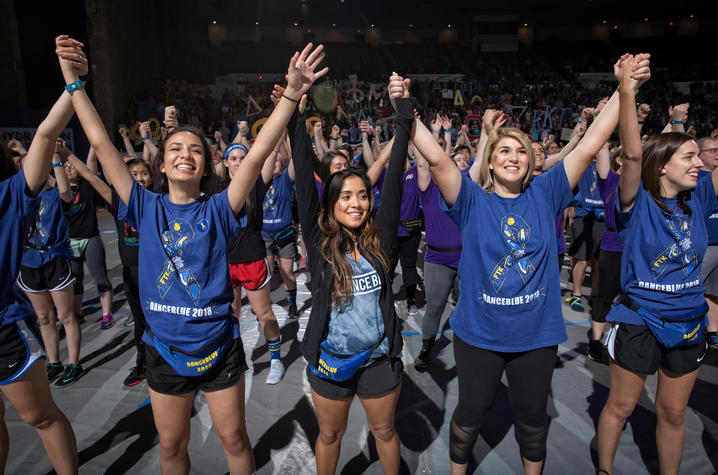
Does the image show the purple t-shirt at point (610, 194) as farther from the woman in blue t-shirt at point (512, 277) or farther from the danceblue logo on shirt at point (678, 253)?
the woman in blue t-shirt at point (512, 277)

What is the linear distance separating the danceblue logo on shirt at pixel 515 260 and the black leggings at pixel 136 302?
277 cm

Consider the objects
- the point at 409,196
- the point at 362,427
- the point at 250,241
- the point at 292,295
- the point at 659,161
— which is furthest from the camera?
the point at 292,295

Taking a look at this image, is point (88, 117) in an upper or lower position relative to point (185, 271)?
upper

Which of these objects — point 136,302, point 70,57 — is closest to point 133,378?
point 136,302

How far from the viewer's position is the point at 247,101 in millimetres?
20109

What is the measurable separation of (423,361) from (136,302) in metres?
2.43

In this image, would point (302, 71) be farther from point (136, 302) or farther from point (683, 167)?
point (136, 302)

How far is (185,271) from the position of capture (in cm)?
200

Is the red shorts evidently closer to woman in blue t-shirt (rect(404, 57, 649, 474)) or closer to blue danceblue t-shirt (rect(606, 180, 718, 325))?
woman in blue t-shirt (rect(404, 57, 649, 474))

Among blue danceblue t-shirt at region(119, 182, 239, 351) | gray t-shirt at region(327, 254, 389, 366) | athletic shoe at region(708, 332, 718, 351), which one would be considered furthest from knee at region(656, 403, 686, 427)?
athletic shoe at region(708, 332, 718, 351)

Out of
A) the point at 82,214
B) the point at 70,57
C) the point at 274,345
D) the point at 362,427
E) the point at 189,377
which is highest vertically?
the point at 70,57

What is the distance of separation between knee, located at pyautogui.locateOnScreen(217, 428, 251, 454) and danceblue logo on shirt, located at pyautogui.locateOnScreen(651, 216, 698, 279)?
2.20 metres

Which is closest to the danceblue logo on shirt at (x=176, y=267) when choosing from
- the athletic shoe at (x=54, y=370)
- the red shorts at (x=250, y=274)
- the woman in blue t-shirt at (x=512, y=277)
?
the woman in blue t-shirt at (x=512, y=277)

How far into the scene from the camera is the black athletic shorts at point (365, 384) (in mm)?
2043
